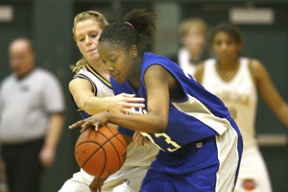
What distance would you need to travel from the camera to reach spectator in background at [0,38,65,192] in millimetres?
8680

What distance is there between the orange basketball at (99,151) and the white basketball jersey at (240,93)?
8.93 ft

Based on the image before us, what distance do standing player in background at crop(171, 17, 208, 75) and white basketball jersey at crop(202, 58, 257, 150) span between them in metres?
1.82

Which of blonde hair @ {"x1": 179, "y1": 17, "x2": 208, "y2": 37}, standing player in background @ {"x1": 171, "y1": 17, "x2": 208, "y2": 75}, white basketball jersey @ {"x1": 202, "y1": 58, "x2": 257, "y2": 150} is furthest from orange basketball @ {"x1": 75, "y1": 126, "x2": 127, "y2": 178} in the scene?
blonde hair @ {"x1": 179, "y1": 17, "x2": 208, "y2": 37}

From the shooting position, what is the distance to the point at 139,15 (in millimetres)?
4930

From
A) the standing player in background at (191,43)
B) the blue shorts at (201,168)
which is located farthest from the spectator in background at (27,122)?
the blue shorts at (201,168)

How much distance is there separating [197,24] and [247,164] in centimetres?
297

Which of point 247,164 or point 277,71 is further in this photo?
point 277,71

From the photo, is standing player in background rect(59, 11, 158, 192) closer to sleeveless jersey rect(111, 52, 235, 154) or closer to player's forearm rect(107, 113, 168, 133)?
sleeveless jersey rect(111, 52, 235, 154)

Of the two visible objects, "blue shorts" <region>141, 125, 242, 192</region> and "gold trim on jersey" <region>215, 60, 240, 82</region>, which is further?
"gold trim on jersey" <region>215, 60, 240, 82</region>

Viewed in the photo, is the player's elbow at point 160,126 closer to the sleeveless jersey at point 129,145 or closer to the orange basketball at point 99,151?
the orange basketball at point 99,151

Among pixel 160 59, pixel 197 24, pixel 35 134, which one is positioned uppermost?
pixel 160 59

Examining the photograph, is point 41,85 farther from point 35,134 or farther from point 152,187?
point 152,187

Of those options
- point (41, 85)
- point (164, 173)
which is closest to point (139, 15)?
point (164, 173)

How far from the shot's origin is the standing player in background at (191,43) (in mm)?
9148
